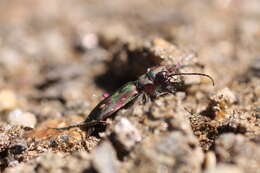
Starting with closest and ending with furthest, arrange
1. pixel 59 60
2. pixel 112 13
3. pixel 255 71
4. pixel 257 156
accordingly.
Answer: pixel 257 156
pixel 255 71
pixel 59 60
pixel 112 13

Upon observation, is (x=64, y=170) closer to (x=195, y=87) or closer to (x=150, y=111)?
(x=150, y=111)

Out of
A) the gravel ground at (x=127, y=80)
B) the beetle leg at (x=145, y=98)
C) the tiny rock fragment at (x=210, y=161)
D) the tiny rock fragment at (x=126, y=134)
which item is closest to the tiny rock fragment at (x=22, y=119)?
the gravel ground at (x=127, y=80)

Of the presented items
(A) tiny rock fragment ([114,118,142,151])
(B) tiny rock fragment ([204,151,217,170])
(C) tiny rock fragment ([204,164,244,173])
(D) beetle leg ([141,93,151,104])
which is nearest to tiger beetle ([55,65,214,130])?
(D) beetle leg ([141,93,151,104])

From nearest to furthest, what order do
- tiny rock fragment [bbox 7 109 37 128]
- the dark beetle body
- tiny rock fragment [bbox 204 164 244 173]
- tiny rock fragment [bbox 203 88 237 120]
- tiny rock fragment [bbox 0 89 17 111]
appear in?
tiny rock fragment [bbox 204 164 244 173] < the dark beetle body < tiny rock fragment [bbox 203 88 237 120] < tiny rock fragment [bbox 7 109 37 128] < tiny rock fragment [bbox 0 89 17 111]

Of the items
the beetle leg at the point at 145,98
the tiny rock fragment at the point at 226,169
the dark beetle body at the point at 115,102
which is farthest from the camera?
the beetle leg at the point at 145,98

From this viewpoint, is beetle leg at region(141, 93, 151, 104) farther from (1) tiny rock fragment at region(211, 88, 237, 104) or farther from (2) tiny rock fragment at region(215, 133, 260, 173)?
(2) tiny rock fragment at region(215, 133, 260, 173)

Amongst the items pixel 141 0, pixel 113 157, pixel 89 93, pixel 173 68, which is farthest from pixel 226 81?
pixel 141 0

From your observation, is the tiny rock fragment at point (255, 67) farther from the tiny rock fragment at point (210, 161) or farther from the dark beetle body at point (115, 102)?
the tiny rock fragment at point (210, 161)
